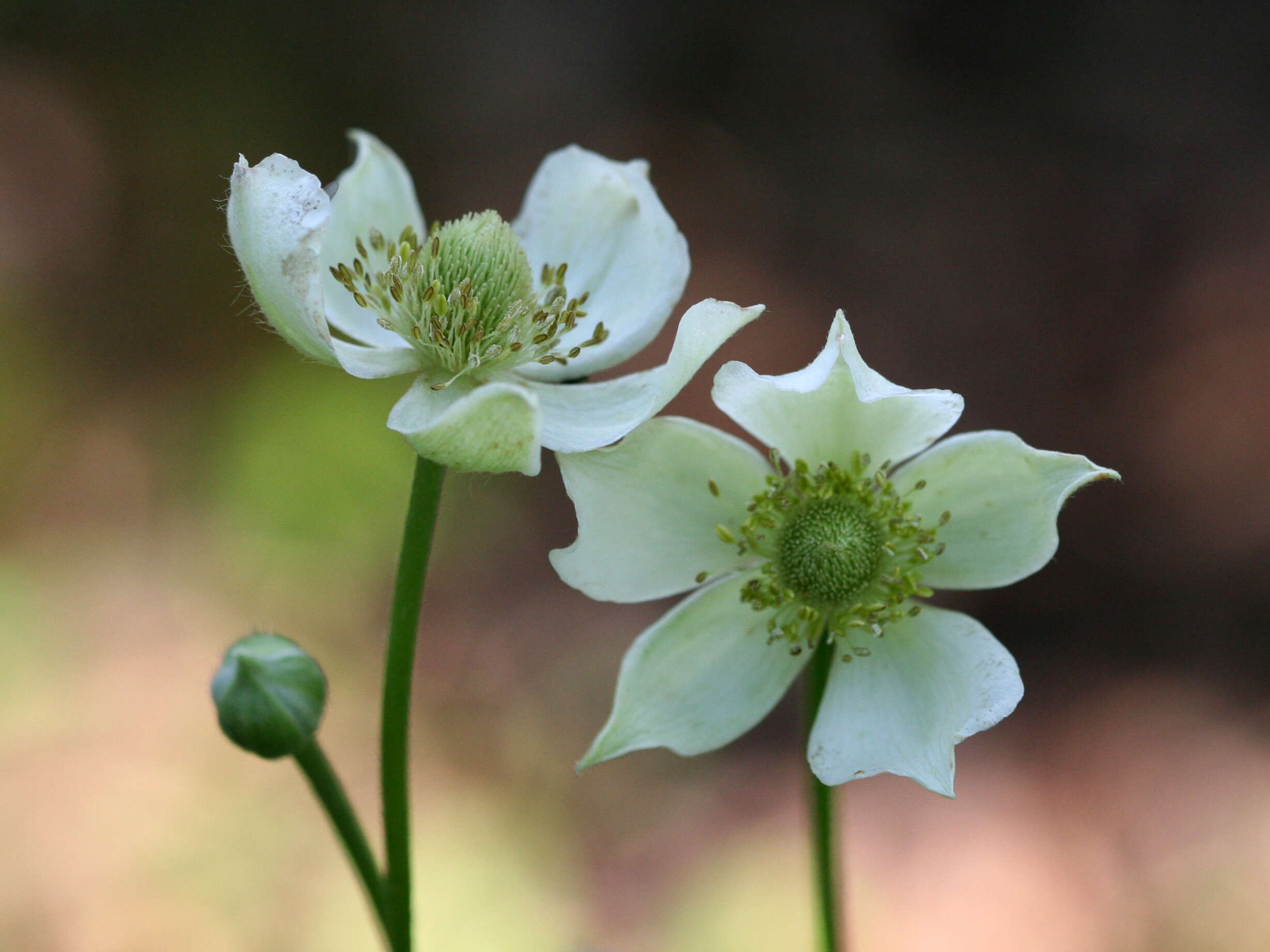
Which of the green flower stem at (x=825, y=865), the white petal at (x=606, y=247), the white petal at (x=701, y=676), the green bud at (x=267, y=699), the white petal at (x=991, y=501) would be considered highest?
the white petal at (x=606, y=247)

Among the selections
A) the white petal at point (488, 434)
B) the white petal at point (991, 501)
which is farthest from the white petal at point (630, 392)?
the white petal at point (991, 501)

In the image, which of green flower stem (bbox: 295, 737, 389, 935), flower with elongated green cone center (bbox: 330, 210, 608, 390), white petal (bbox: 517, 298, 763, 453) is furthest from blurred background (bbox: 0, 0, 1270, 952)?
green flower stem (bbox: 295, 737, 389, 935)

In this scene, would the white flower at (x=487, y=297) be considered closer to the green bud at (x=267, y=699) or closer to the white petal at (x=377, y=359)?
the white petal at (x=377, y=359)

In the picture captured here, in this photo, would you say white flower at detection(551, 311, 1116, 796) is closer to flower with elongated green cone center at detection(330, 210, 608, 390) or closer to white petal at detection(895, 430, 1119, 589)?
white petal at detection(895, 430, 1119, 589)

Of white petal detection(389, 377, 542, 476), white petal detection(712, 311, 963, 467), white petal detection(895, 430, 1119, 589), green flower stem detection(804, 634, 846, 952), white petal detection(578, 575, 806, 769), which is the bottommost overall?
green flower stem detection(804, 634, 846, 952)

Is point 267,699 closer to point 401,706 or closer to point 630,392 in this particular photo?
point 401,706

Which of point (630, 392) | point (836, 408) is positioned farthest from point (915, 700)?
point (630, 392)

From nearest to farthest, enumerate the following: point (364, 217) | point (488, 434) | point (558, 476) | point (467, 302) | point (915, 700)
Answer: point (488, 434) < point (915, 700) < point (467, 302) < point (364, 217) < point (558, 476)
